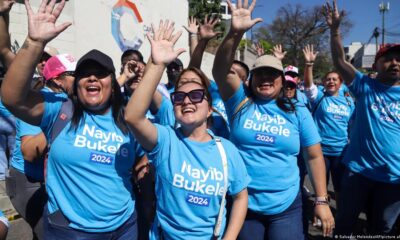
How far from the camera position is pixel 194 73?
2.35 m

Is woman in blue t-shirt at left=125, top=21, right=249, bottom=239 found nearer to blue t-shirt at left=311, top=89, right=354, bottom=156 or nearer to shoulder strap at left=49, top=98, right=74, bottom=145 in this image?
shoulder strap at left=49, top=98, right=74, bottom=145

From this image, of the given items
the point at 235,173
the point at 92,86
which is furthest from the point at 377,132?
the point at 92,86

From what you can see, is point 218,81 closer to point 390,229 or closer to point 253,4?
point 253,4

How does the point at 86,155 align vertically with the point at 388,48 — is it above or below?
below

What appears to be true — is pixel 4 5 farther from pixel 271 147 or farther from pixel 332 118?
pixel 332 118

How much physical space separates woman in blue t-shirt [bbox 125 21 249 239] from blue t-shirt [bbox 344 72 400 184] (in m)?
1.52

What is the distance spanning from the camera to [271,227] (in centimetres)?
251

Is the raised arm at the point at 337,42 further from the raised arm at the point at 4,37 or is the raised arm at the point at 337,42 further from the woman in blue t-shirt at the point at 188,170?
the raised arm at the point at 4,37

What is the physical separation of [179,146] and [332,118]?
11.4 feet

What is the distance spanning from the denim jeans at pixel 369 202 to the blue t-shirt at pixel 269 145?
0.82 m

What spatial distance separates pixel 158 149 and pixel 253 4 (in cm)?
119

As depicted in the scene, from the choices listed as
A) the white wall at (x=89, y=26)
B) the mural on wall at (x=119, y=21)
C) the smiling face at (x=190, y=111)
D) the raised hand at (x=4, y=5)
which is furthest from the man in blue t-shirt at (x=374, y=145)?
the mural on wall at (x=119, y=21)

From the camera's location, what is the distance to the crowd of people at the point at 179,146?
192 centimetres

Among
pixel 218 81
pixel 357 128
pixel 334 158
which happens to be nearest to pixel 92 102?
pixel 218 81
